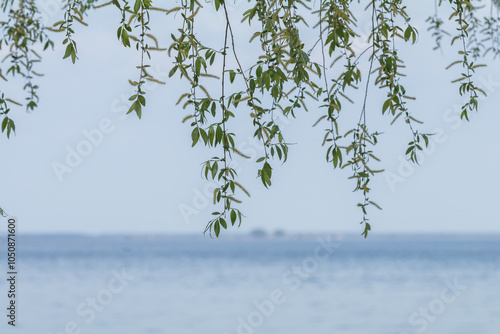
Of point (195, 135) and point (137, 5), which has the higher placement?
point (137, 5)

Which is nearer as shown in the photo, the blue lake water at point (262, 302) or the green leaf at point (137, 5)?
the green leaf at point (137, 5)

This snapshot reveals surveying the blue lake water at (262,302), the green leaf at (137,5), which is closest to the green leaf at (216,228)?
the green leaf at (137,5)

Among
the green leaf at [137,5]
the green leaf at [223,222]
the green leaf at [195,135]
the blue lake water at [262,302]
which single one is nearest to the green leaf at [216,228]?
the green leaf at [223,222]

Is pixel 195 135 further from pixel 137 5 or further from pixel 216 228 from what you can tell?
pixel 137 5

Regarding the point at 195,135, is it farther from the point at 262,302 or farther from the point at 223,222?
the point at 262,302

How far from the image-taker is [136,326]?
47.0ft

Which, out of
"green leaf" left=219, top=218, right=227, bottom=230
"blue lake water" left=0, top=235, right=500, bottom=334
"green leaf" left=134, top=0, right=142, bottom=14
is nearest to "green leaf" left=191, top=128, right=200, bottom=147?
"green leaf" left=219, top=218, right=227, bottom=230

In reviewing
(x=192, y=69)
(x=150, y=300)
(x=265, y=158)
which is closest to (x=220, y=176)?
(x=265, y=158)

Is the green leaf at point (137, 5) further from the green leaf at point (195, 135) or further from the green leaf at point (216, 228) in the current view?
the green leaf at point (216, 228)

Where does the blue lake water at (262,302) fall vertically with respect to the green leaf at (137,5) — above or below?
below

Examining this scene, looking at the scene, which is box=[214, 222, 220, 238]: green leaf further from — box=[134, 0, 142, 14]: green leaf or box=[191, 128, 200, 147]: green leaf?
box=[134, 0, 142, 14]: green leaf

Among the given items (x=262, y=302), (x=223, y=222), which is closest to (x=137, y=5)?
(x=223, y=222)

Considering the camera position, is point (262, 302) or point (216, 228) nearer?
point (216, 228)

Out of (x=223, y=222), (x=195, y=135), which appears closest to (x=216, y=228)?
(x=223, y=222)
